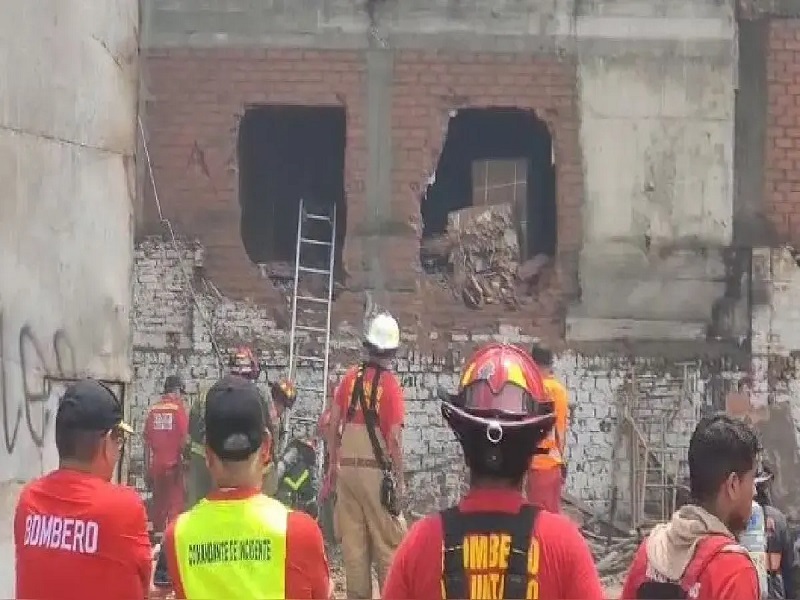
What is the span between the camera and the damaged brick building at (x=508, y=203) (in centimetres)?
1033

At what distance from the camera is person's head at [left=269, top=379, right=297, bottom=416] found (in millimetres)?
9336

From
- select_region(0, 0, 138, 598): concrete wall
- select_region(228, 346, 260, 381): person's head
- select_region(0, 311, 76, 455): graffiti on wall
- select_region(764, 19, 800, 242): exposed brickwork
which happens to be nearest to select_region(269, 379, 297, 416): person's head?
select_region(228, 346, 260, 381): person's head

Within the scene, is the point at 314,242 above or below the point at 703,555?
above

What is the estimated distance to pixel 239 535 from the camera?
3.04m

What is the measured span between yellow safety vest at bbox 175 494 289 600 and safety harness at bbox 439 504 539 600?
52 cm

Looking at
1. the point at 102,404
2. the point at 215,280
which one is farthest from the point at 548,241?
the point at 102,404

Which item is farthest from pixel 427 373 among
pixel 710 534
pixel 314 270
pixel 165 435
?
pixel 710 534

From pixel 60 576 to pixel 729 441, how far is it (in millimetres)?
1815

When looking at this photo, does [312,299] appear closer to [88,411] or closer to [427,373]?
[427,373]

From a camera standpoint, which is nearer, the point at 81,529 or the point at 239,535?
the point at 239,535

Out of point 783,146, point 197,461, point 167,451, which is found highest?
point 783,146

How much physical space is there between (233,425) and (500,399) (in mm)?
694

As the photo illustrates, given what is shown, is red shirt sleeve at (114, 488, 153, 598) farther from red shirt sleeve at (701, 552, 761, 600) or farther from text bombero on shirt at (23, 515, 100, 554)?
red shirt sleeve at (701, 552, 761, 600)

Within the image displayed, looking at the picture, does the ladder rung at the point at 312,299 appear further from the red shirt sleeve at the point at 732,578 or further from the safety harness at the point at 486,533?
the red shirt sleeve at the point at 732,578
